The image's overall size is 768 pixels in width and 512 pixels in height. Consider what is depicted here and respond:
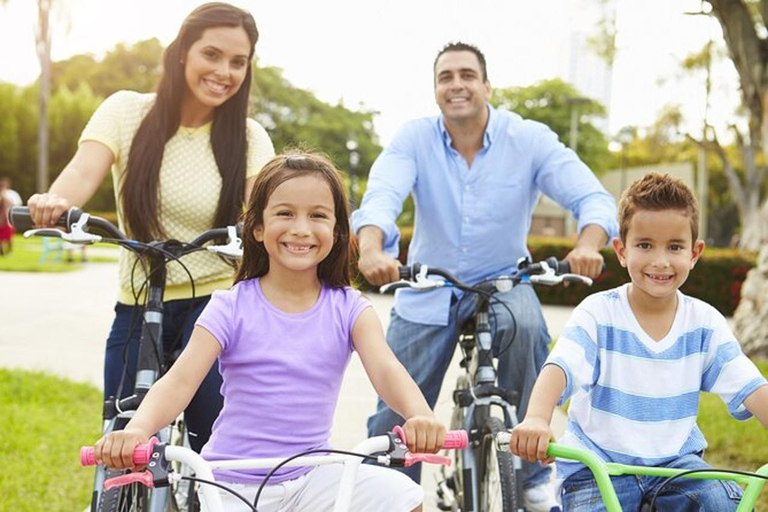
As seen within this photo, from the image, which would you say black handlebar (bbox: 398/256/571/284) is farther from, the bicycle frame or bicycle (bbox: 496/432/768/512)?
bicycle (bbox: 496/432/768/512)

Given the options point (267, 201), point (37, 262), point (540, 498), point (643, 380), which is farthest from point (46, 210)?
point (37, 262)

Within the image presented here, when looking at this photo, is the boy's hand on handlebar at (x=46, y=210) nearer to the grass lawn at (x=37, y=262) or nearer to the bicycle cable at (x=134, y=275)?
the bicycle cable at (x=134, y=275)

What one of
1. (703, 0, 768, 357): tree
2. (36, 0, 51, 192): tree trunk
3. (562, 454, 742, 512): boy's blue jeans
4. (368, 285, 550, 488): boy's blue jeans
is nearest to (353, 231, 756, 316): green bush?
(703, 0, 768, 357): tree

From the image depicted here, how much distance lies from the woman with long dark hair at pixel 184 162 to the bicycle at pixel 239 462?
126cm

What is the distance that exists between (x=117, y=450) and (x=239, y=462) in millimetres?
255

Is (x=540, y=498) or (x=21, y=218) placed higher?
(x=21, y=218)

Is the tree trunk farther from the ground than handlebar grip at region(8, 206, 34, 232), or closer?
farther from the ground

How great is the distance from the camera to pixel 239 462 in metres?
2.05

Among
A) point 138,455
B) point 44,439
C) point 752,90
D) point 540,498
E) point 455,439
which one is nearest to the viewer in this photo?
point 138,455

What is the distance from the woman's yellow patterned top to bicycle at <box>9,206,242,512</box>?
0.70ft

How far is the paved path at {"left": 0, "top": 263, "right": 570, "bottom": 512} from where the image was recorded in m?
6.80

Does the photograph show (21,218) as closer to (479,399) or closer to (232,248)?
(232,248)

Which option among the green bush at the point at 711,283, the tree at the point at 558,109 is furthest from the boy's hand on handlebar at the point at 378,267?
the tree at the point at 558,109

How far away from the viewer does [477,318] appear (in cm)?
350
